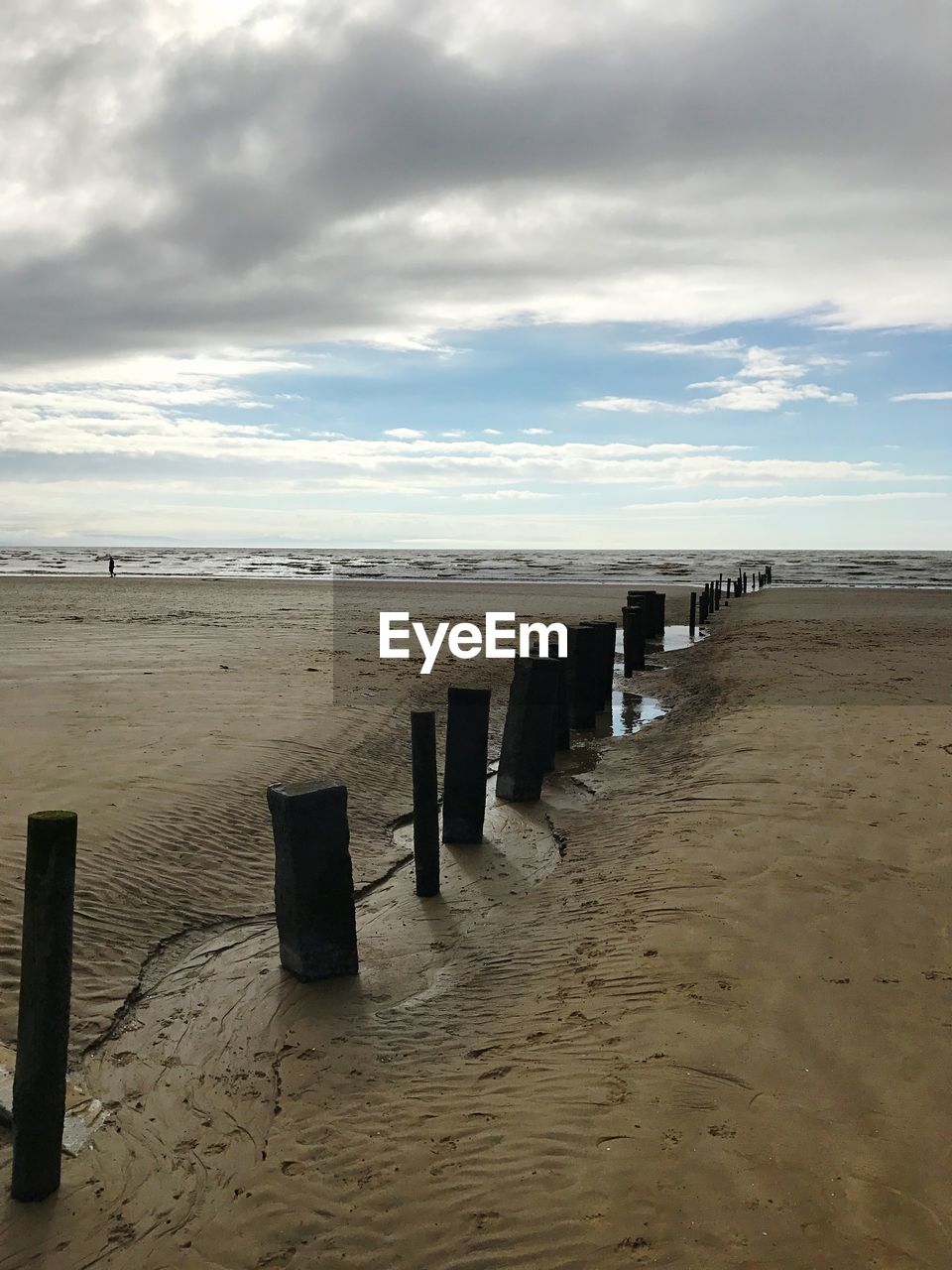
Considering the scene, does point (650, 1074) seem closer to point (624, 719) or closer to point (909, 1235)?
point (909, 1235)

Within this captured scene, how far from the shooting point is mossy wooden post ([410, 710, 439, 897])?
8164mm

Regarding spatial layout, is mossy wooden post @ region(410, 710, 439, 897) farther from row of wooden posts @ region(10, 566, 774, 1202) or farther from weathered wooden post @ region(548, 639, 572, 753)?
weathered wooden post @ region(548, 639, 572, 753)

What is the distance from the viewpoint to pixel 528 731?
10.8 m

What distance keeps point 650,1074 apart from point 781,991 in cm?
112

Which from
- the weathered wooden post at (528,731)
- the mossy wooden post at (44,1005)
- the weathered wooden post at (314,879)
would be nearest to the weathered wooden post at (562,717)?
the weathered wooden post at (528,731)

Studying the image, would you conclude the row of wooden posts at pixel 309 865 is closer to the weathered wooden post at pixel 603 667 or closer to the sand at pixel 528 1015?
the sand at pixel 528 1015

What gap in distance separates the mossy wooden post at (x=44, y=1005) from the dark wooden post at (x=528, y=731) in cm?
686

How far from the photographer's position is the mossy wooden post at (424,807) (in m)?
8.16

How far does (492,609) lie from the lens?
3581 centimetres

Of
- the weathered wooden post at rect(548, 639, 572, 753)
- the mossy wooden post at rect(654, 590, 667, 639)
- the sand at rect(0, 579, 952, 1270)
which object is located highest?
the mossy wooden post at rect(654, 590, 667, 639)

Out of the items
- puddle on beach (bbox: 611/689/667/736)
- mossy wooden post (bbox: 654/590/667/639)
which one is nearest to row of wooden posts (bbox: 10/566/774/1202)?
puddle on beach (bbox: 611/689/667/736)

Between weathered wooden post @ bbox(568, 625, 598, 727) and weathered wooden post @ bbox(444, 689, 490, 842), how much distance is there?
4.76 meters

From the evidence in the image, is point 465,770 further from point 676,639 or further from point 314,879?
point 676,639

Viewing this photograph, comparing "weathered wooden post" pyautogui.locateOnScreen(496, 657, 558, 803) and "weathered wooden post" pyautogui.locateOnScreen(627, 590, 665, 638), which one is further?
"weathered wooden post" pyautogui.locateOnScreen(627, 590, 665, 638)
